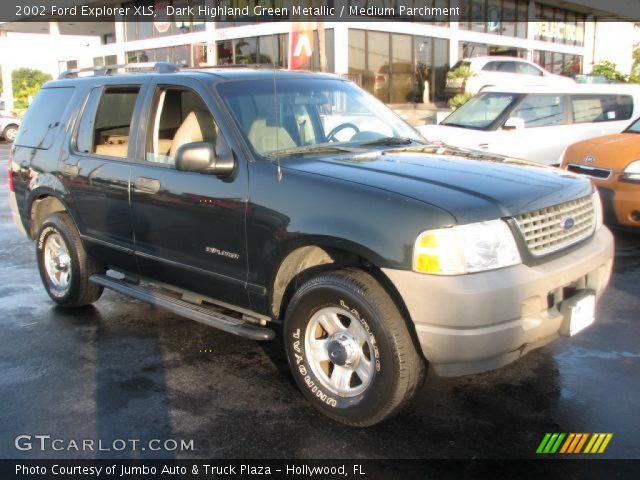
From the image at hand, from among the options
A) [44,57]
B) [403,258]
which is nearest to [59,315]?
[403,258]

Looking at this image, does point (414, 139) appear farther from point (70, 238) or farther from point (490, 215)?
point (70, 238)

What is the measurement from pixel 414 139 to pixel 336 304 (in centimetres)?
183

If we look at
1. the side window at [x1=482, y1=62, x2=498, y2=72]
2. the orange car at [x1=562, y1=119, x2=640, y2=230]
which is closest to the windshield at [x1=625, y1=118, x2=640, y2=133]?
the orange car at [x1=562, y1=119, x2=640, y2=230]

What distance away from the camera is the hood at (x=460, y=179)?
3.18m

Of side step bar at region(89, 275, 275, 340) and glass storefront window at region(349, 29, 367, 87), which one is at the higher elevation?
glass storefront window at region(349, 29, 367, 87)

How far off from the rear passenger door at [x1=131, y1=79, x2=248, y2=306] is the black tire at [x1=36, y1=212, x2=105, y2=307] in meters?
0.83

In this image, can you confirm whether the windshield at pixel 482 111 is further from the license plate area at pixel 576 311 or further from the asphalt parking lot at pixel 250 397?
the license plate area at pixel 576 311

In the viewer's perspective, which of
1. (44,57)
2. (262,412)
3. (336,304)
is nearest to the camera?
(336,304)

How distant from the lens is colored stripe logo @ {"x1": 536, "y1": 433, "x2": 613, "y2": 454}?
10.5ft

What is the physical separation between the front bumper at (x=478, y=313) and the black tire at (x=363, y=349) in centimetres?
12

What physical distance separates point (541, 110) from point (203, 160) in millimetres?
7885

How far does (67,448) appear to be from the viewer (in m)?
3.30

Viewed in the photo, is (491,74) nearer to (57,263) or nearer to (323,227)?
(57,263)

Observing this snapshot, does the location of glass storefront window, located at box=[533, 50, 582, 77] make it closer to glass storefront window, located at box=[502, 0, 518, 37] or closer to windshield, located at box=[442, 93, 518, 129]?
glass storefront window, located at box=[502, 0, 518, 37]
